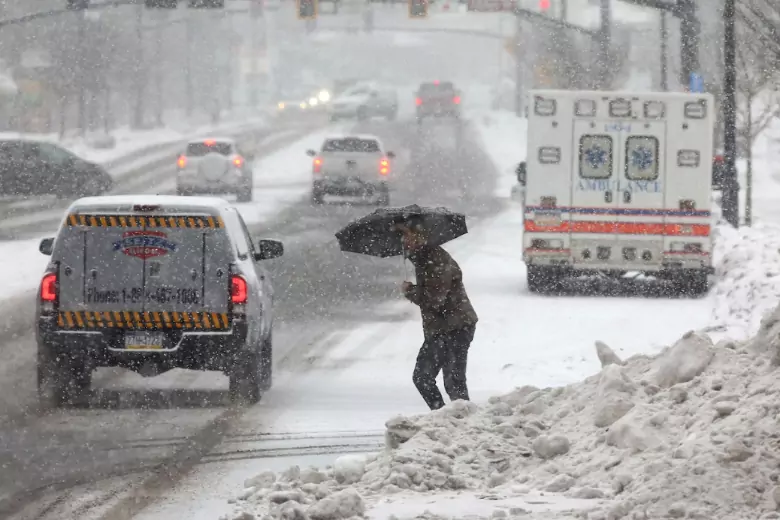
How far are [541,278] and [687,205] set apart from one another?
7.72 ft

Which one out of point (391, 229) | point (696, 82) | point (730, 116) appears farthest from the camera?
point (696, 82)

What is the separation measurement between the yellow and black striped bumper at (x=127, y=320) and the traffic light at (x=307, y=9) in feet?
112

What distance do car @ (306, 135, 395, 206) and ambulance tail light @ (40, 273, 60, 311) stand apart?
28745 mm

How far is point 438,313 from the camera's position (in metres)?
11.5

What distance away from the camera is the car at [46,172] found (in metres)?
43.5

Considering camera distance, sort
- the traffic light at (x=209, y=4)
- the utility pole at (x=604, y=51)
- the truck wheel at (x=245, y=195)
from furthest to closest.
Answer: the traffic light at (x=209, y=4)
the utility pole at (x=604, y=51)
the truck wheel at (x=245, y=195)

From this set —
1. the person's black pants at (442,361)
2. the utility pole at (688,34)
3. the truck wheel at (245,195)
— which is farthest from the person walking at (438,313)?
the truck wheel at (245,195)

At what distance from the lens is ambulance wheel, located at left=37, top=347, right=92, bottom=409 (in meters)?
13.2

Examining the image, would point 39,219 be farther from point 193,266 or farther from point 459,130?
point 459,130

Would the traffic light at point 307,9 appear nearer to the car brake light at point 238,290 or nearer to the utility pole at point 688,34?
the utility pole at point 688,34

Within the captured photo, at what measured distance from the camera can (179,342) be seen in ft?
43.0

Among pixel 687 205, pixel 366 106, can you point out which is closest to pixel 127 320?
pixel 687 205

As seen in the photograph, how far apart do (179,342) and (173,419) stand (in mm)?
766

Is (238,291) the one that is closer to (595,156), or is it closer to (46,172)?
(595,156)
